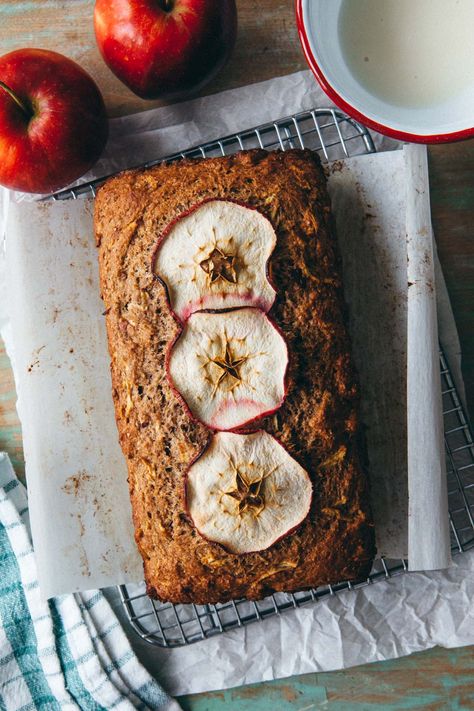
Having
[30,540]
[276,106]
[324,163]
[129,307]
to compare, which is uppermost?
[276,106]

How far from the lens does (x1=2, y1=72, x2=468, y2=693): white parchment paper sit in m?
1.96

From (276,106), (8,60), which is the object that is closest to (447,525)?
(276,106)

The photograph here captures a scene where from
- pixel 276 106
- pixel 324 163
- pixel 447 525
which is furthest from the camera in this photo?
pixel 276 106

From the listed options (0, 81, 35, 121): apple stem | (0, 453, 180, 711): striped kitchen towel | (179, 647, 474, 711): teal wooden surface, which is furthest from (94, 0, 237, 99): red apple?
(179, 647, 474, 711): teal wooden surface

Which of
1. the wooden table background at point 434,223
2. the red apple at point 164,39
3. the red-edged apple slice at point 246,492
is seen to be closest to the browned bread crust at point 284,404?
the red-edged apple slice at point 246,492

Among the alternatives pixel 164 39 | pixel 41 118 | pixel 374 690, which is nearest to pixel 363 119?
Result: pixel 164 39

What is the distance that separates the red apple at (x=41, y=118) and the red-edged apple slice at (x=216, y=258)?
419 mm

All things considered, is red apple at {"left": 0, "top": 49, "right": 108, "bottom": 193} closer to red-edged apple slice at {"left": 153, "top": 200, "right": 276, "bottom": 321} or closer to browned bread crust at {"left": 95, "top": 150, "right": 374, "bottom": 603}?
browned bread crust at {"left": 95, "top": 150, "right": 374, "bottom": 603}

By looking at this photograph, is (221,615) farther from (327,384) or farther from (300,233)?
(300,233)

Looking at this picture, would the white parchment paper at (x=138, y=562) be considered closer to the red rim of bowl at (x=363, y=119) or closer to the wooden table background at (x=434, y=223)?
the wooden table background at (x=434, y=223)

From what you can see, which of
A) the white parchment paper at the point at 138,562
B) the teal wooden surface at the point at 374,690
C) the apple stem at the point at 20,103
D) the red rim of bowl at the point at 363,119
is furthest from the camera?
the teal wooden surface at the point at 374,690

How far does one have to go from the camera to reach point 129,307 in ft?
5.68

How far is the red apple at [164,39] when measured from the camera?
6.05 ft

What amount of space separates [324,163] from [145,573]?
42.7 inches
